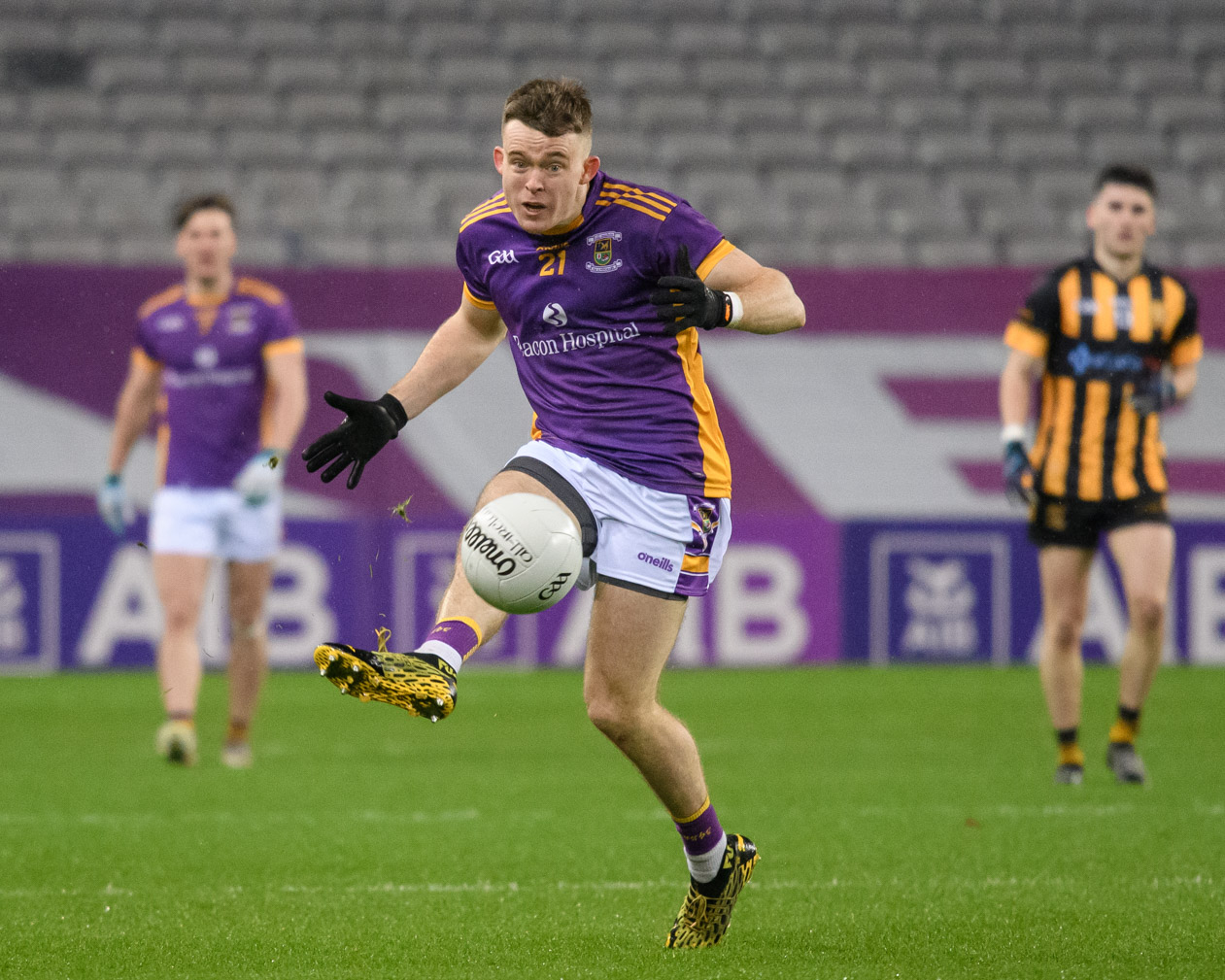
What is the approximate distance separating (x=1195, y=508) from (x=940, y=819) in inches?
254

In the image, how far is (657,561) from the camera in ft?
13.8

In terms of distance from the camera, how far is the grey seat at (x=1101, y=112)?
1568 centimetres

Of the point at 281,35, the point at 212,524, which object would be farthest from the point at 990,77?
the point at 212,524

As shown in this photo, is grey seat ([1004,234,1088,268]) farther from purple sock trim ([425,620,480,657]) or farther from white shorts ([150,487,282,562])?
purple sock trim ([425,620,480,657])

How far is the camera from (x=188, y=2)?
1576cm

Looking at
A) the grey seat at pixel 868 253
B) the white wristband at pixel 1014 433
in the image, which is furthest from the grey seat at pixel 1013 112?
the white wristband at pixel 1014 433

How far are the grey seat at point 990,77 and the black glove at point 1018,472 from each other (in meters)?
9.25

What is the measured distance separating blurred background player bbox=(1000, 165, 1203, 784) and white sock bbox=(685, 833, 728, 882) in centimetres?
329

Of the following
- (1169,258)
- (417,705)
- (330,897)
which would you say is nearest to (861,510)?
(1169,258)

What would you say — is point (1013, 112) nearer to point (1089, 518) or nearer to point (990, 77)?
point (990, 77)

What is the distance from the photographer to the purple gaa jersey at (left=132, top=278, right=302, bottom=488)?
805 centimetres

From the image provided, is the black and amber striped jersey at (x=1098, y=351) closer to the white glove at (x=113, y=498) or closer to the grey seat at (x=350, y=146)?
the white glove at (x=113, y=498)

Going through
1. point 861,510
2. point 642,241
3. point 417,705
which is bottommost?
point 861,510

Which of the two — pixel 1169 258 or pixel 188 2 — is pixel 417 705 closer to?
pixel 1169 258
